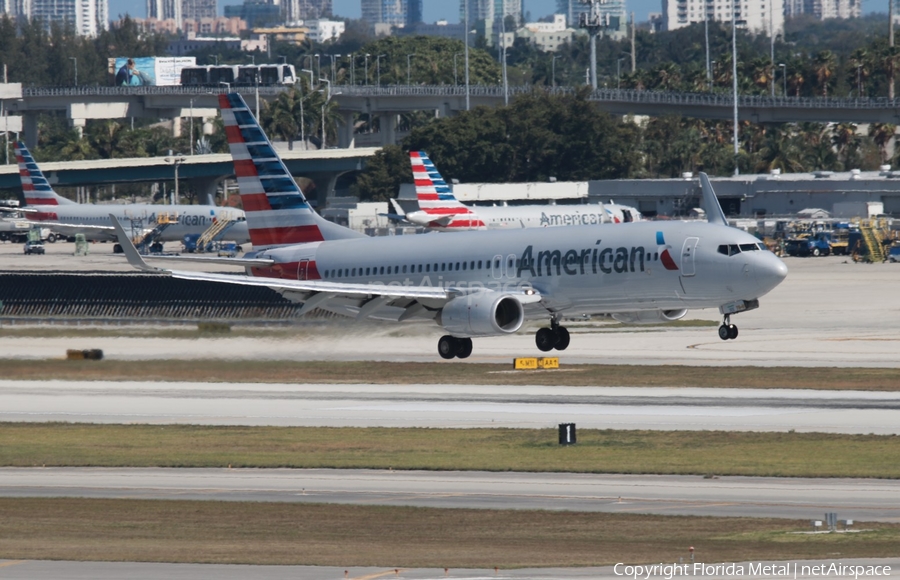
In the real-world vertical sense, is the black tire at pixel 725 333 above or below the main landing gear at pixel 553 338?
above

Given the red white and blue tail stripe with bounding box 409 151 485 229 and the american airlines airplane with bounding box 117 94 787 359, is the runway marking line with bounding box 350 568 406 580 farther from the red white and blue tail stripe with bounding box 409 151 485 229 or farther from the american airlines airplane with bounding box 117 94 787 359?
the red white and blue tail stripe with bounding box 409 151 485 229

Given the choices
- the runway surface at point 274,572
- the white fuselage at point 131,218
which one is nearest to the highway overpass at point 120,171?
the white fuselage at point 131,218

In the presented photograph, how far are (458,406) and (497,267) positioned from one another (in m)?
7.78

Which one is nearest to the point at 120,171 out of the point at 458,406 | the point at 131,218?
the point at 131,218

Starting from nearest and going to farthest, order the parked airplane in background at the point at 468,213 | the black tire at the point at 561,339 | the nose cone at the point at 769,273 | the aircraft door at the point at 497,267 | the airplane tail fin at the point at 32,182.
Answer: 1. the nose cone at the point at 769,273
2. the aircraft door at the point at 497,267
3. the black tire at the point at 561,339
4. the parked airplane in background at the point at 468,213
5. the airplane tail fin at the point at 32,182

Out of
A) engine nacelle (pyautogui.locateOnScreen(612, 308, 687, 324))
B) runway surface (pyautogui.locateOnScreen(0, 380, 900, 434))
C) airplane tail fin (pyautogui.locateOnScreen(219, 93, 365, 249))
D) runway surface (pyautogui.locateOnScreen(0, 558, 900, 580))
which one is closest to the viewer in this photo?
runway surface (pyautogui.locateOnScreen(0, 558, 900, 580))

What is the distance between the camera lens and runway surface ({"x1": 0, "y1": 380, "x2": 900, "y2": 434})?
48.2m

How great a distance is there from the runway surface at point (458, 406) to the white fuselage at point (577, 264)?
3.88 meters

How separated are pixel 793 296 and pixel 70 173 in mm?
115506

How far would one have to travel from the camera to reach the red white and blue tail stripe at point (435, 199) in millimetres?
119812

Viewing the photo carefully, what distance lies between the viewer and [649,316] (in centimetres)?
5803

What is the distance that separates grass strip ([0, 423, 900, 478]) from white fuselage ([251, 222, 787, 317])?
32.4 ft

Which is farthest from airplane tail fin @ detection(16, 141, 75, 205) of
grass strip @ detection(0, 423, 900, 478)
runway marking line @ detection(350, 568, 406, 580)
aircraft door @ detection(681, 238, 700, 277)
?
runway marking line @ detection(350, 568, 406, 580)

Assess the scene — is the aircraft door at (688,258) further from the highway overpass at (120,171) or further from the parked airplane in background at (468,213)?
the highway overpass at (120,171)
